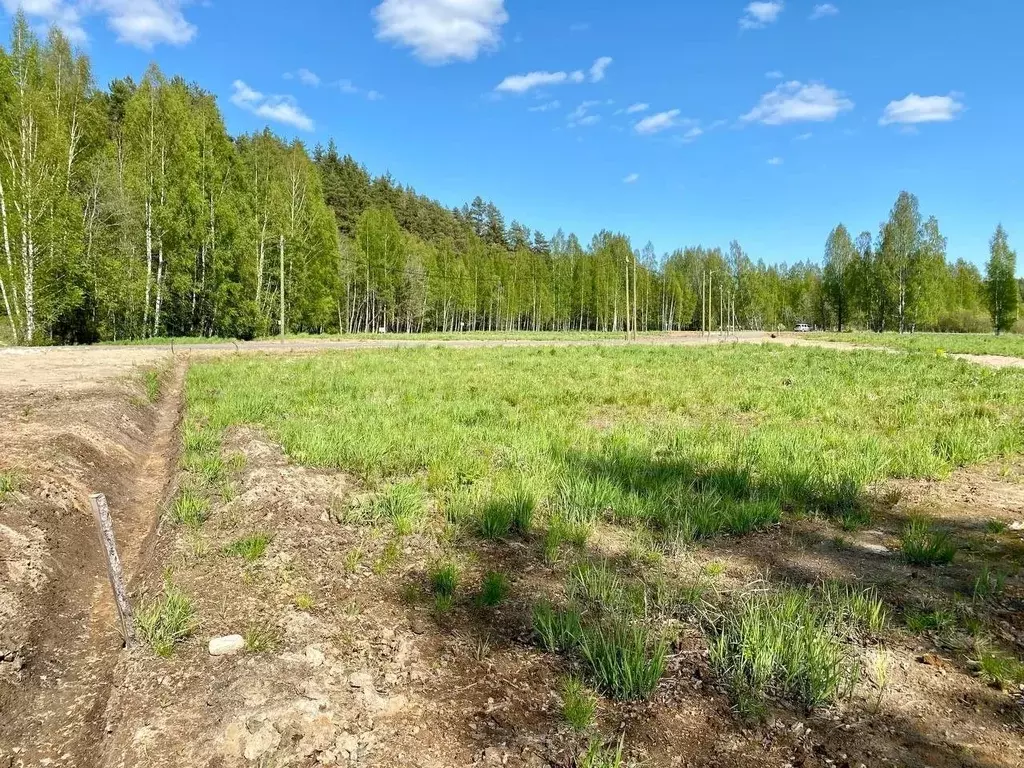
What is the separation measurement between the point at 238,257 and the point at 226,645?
36.8 metres

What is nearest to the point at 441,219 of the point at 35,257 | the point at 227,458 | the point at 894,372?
the point at 35,257

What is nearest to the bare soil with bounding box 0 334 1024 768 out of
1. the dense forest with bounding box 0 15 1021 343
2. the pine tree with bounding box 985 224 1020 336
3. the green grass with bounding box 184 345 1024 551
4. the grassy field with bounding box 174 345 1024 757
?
the grassy field with bounding box 174 345 1024 757

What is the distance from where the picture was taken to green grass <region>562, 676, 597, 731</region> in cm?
259

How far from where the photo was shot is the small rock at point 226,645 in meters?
3.25

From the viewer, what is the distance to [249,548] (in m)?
4.46

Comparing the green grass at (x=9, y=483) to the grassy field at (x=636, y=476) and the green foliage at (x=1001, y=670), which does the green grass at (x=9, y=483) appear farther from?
the green foliage at (x=1001, y=670)

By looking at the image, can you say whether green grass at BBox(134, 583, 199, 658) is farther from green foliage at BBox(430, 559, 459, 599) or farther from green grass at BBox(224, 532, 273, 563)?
green foliage at BBox(430, 559, 459, 599)

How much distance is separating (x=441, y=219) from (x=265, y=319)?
78.4 m

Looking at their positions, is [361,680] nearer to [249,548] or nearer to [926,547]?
[249,548]

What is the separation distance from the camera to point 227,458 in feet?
22.2

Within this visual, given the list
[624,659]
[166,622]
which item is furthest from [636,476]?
[166,622]

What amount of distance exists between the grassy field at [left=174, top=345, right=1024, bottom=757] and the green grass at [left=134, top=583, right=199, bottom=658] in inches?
34.6

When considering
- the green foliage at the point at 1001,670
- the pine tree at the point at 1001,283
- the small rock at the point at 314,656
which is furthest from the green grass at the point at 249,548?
the pine tree at the point at 1001,283

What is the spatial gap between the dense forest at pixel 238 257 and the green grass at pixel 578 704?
29.9 metres
